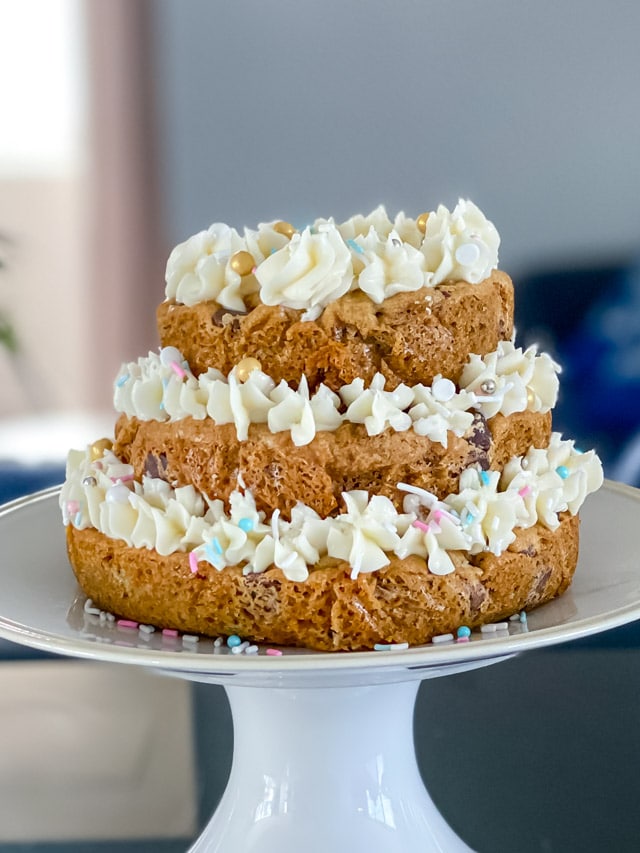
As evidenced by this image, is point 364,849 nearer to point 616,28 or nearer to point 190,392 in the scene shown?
point 190,392

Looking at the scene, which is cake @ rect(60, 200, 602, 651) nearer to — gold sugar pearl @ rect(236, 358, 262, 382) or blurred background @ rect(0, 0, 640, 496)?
gold sugar pearl @ rect(236, 358, 262, 382)

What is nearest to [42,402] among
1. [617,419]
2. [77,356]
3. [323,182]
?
[77,356]

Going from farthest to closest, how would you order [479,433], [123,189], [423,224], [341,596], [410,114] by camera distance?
1. [123,189]
2. [410,114]
3. [423,224]
4. [479,433]
5. [341,596]

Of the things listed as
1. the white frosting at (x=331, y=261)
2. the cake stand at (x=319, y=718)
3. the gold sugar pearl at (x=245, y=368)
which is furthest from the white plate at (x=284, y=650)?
the white frosting at (x=331, y=261)

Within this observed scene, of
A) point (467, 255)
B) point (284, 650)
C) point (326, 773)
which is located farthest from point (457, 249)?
point (326, 773)

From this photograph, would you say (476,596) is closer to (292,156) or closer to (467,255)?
(467,255)

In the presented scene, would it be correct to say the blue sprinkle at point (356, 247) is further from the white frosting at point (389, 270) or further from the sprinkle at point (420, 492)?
the sprinkle at point (420, 492)
